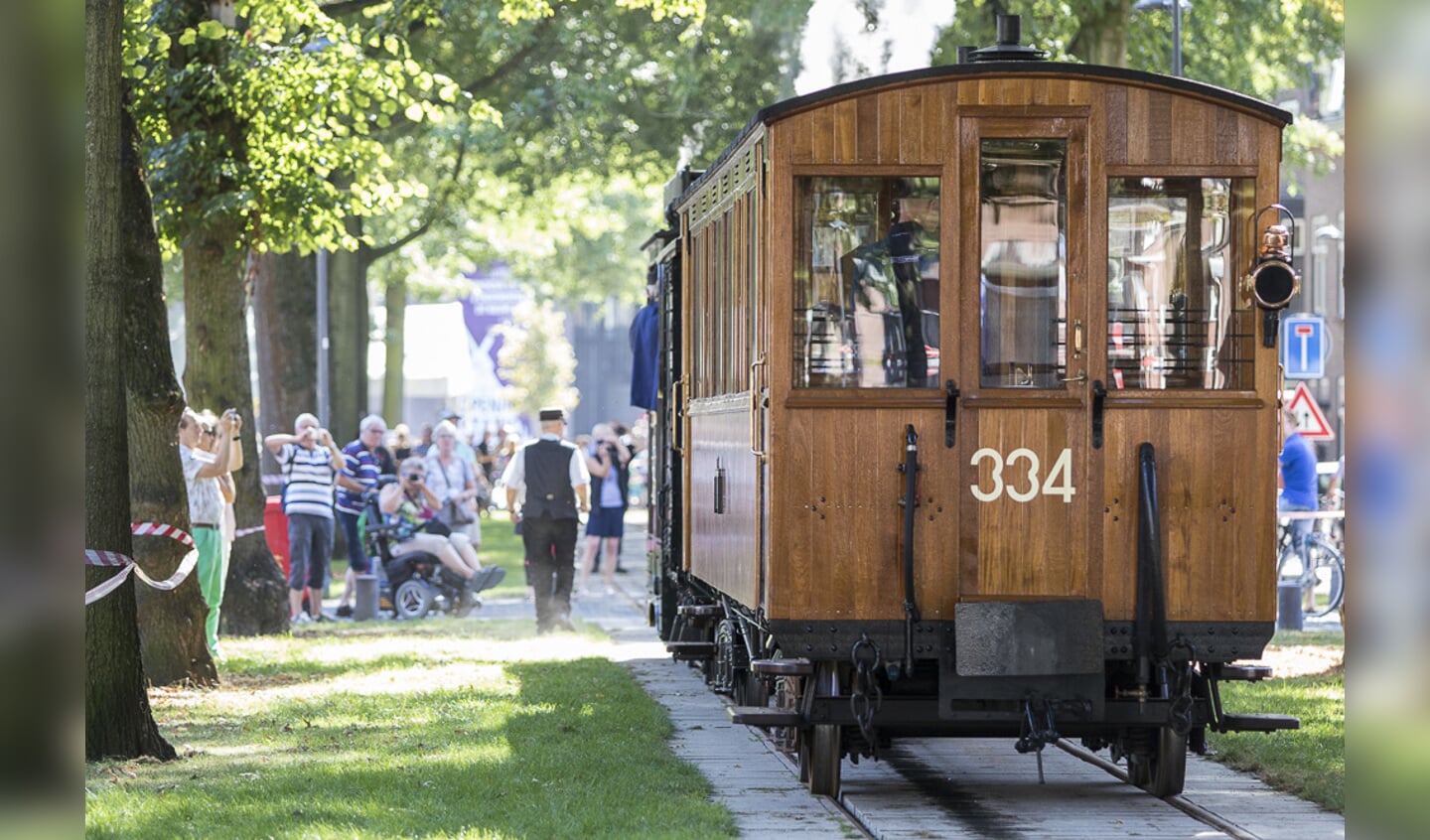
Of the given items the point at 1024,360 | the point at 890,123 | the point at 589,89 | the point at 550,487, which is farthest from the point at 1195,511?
the point at 589,89

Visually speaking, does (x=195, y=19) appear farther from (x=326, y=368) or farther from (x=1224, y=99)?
(x=326, y=368)

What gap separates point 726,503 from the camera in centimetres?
1194

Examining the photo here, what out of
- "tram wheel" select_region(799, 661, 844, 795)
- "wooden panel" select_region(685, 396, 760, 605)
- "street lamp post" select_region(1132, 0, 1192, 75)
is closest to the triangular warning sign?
"street lamp post" select_region(1132, 0, 1192, 75)

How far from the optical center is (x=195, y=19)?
17672mm

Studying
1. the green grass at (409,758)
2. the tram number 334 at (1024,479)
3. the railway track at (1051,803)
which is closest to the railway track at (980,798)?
the railway track at (1051,803)

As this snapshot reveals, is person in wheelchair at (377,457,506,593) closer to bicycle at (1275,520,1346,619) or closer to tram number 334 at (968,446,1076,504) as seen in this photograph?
bicycle at (1275,520,1346,619)

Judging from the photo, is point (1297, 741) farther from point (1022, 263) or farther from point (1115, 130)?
point (1115, 130)

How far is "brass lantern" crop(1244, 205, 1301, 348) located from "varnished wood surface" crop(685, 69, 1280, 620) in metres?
0.16

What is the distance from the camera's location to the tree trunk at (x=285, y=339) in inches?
1091

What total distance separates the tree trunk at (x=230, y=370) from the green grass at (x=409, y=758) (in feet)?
6.42

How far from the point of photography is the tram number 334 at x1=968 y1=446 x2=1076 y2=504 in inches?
388

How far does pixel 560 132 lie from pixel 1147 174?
70.1 feet

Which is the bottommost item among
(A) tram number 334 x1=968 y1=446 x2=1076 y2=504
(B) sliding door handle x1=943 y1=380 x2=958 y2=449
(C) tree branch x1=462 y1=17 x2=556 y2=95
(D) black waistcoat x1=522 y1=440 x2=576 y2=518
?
(D) black waistcoat x1=522 y1=440 x2=576 y2=518

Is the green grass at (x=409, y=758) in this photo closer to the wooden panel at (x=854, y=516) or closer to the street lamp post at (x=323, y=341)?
the wooden panel at (x=854, y=516)
